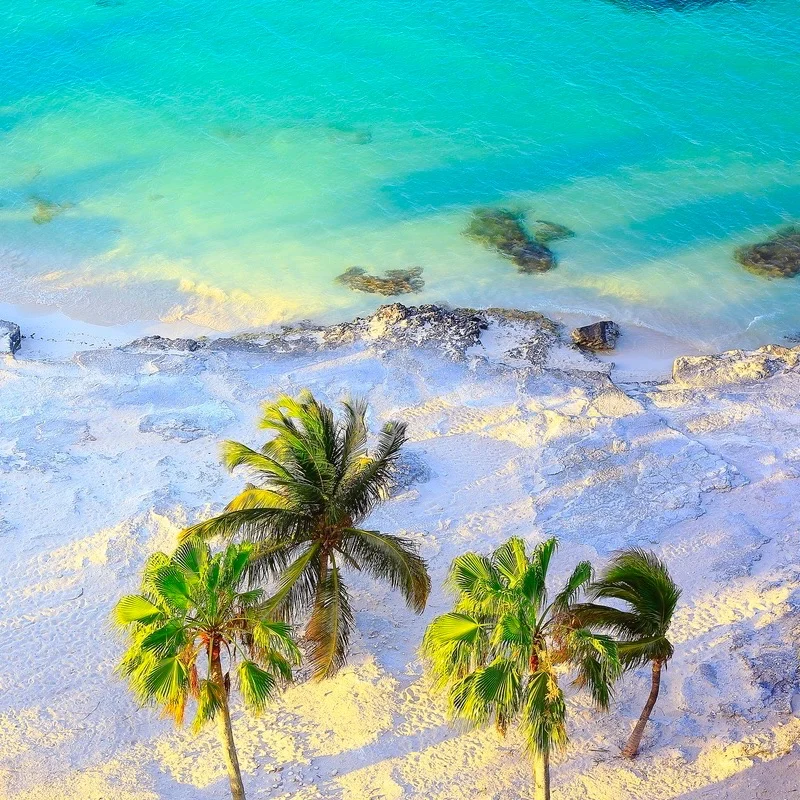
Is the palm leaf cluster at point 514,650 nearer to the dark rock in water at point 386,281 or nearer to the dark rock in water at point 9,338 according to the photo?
the dark rock in water at point 386,281

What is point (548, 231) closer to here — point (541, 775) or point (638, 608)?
point (638, 608)

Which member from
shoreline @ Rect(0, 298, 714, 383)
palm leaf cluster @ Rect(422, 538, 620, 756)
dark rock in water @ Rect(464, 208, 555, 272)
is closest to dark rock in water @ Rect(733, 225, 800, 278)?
shoreline @ Rect(0, 298, 714, 383)

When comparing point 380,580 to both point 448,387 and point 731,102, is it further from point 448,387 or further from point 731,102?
point 731,102

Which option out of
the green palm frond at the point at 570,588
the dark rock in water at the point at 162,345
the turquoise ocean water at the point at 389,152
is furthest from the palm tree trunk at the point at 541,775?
the turquoise ocean water at the point at 389,152

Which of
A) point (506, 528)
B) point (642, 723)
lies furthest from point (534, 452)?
point (642, 723)

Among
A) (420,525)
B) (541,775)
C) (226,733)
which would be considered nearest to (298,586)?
(226,733)

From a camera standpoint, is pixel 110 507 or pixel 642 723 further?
pixel 110 507

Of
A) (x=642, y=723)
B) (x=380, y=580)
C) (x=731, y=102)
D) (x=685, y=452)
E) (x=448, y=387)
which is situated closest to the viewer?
(x=642, y=723)
